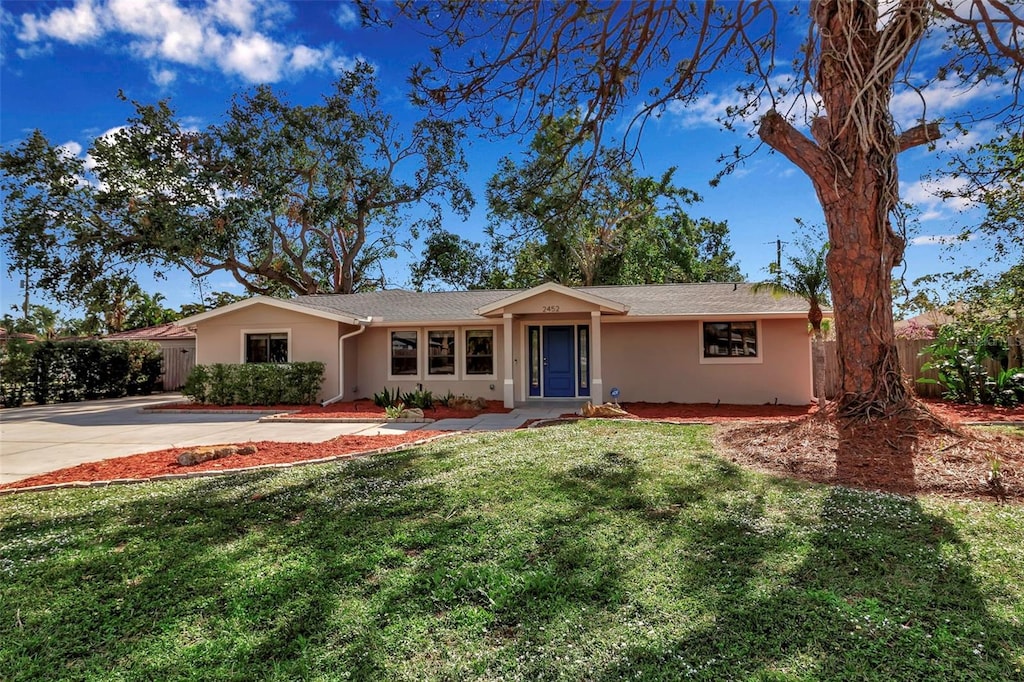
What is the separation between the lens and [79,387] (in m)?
16.5

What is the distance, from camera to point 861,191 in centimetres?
638

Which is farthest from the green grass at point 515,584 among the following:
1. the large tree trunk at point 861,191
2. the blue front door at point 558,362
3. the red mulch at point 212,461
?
the blue front door at point 558,362

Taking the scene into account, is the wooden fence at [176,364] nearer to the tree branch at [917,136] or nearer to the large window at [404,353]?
the large window at [404,353]

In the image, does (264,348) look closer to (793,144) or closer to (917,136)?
(793,144)

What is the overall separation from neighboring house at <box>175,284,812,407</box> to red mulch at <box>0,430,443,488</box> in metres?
5.28

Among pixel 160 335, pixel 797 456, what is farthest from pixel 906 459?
pixel 160 335

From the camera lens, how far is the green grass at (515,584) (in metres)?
2.44

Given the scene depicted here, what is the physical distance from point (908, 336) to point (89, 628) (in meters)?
17.2

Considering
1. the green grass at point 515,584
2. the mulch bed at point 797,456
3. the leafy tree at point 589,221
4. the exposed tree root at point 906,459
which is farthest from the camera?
the leafy tree at point 589,221

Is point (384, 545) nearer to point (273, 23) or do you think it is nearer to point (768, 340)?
point (273, 23)

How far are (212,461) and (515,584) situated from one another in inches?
212

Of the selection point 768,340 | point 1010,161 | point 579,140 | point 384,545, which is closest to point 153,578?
point 384,545

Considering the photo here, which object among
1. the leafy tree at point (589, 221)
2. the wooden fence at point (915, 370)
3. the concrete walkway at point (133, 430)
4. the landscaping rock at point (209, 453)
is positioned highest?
the leafy tree at point (589, 221)

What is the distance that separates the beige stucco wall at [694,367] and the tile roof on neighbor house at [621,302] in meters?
0.55
